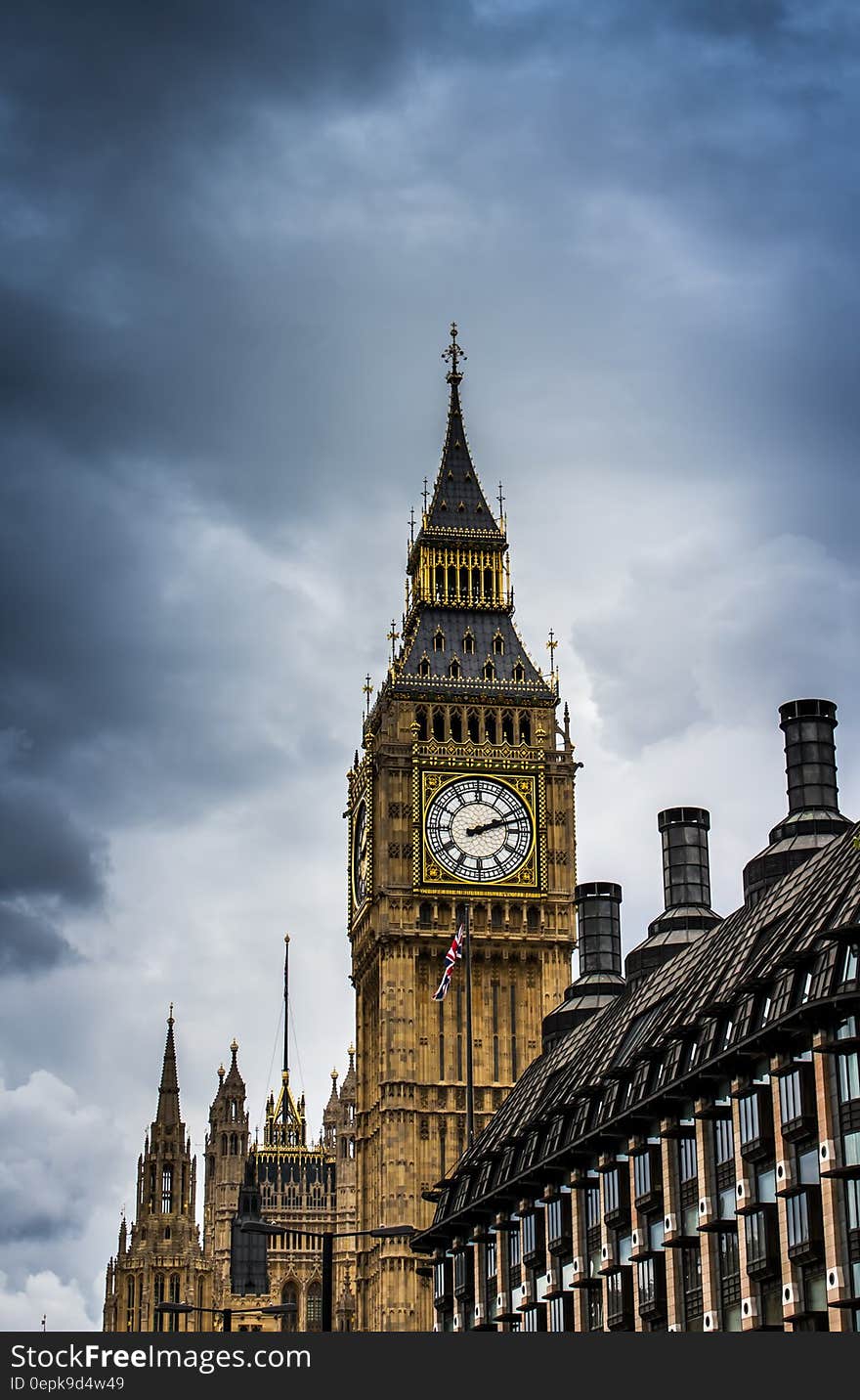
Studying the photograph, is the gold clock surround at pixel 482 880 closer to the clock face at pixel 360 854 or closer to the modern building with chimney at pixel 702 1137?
the clock face at pixel 360 854

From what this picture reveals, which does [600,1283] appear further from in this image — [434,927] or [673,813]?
[434,927]

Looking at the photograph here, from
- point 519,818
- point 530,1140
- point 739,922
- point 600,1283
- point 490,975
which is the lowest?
point 600,1283

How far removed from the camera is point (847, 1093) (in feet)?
253

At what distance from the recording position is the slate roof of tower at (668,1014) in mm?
84938

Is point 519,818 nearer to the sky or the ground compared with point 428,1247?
nearer to the sky

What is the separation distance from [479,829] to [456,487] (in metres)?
29.4

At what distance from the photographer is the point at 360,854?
152750mm

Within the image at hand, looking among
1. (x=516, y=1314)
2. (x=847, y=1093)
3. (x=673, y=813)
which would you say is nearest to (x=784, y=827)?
(x=673, y=813)

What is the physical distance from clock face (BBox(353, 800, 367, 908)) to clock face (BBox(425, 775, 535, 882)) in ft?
20.2

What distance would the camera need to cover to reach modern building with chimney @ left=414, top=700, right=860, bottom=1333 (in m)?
78.2

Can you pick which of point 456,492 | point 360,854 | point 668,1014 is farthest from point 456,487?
point 668,1014

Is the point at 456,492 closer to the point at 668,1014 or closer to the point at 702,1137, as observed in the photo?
the point at 668,1014

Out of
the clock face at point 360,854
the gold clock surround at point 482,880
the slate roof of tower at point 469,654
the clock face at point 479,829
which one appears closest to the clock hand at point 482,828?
the clock face at point 479,829

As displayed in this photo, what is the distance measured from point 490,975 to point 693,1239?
2239 inches
